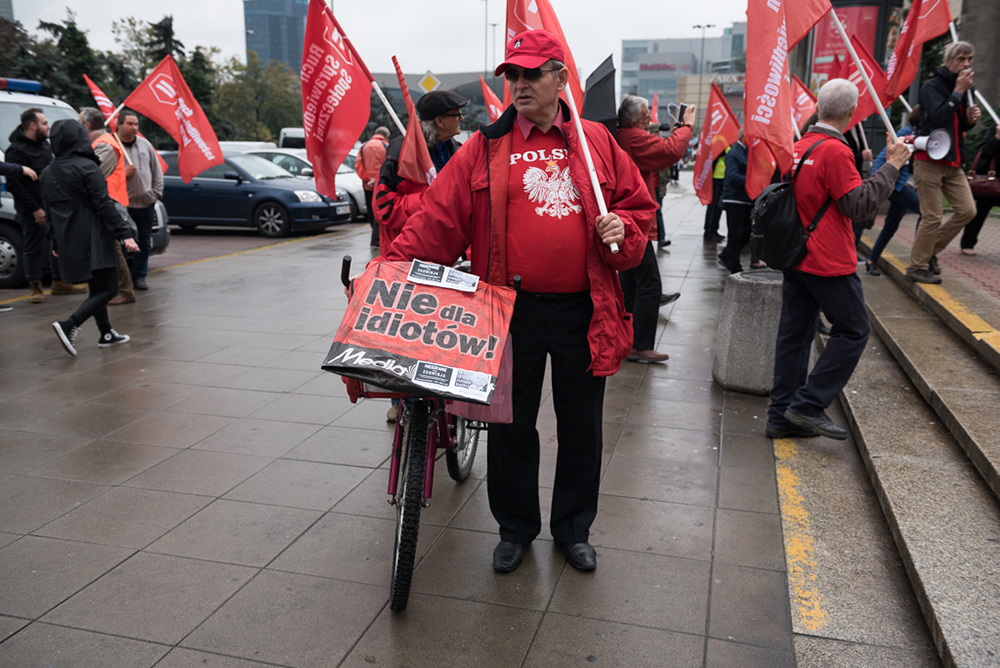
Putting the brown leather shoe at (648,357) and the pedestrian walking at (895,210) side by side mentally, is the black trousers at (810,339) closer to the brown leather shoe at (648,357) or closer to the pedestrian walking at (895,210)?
the brown leather shoe at (648,357)

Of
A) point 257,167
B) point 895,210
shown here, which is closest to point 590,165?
point 895,210

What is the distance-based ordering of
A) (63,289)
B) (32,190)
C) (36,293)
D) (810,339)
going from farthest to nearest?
(63,289) < (36,293) < (32,190) < (810,339)

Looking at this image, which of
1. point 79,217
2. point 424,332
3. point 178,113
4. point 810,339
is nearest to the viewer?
point 424,332

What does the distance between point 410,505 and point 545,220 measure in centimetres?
118

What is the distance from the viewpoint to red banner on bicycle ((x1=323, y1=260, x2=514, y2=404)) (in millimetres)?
2709

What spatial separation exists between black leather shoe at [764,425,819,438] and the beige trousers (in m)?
3.57

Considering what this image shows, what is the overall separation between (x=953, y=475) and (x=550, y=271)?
2371 mm

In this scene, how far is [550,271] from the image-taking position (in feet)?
10.3

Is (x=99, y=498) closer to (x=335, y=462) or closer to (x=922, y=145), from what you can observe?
(x=335, y=462)

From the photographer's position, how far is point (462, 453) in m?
4.21

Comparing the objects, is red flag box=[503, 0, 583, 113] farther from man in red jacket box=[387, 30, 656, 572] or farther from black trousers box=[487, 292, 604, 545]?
black trousers box=[487, 292, 604, 545]

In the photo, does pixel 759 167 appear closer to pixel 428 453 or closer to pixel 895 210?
pixel 428 453

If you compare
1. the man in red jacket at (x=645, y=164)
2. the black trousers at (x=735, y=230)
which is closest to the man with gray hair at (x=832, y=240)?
the man in red jacket at (x=645, y=164)

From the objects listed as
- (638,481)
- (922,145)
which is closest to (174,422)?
(638,481)
